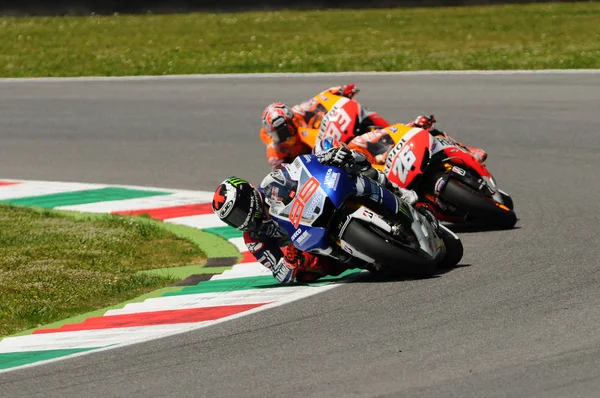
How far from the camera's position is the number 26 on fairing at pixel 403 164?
35.6 feet

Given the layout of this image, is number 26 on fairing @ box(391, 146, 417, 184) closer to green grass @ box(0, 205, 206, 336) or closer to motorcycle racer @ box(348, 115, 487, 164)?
motorcycle racer @ box(348, 115, 487, 164)

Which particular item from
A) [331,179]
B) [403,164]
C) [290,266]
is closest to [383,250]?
[331,179]

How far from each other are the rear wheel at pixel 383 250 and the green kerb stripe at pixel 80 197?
576cm

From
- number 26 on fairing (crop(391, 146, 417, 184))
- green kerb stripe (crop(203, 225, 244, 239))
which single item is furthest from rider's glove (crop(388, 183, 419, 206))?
green kerb stripe (crop(203, 225, 244, 239))

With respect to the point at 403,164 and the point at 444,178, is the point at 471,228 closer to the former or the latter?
the point at 444,178

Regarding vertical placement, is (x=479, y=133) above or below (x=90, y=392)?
below

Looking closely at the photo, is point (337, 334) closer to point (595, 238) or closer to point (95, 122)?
point (595, 238)

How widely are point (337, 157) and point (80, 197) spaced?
19.6 ft

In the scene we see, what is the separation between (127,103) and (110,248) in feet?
24.0

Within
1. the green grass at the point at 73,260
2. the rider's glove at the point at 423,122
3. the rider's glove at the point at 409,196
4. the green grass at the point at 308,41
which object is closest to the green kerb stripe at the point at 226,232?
the green grass at the point at 73,260

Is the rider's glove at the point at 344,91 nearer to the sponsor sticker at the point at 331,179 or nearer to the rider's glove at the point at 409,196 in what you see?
the rider's glove at the point at 409,196

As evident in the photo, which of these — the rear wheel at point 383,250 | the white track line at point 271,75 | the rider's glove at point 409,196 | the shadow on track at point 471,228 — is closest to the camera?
the rear wheel at point 383,250

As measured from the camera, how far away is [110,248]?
36.8ft

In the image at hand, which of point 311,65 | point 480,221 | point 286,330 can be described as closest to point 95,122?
point 311,65
